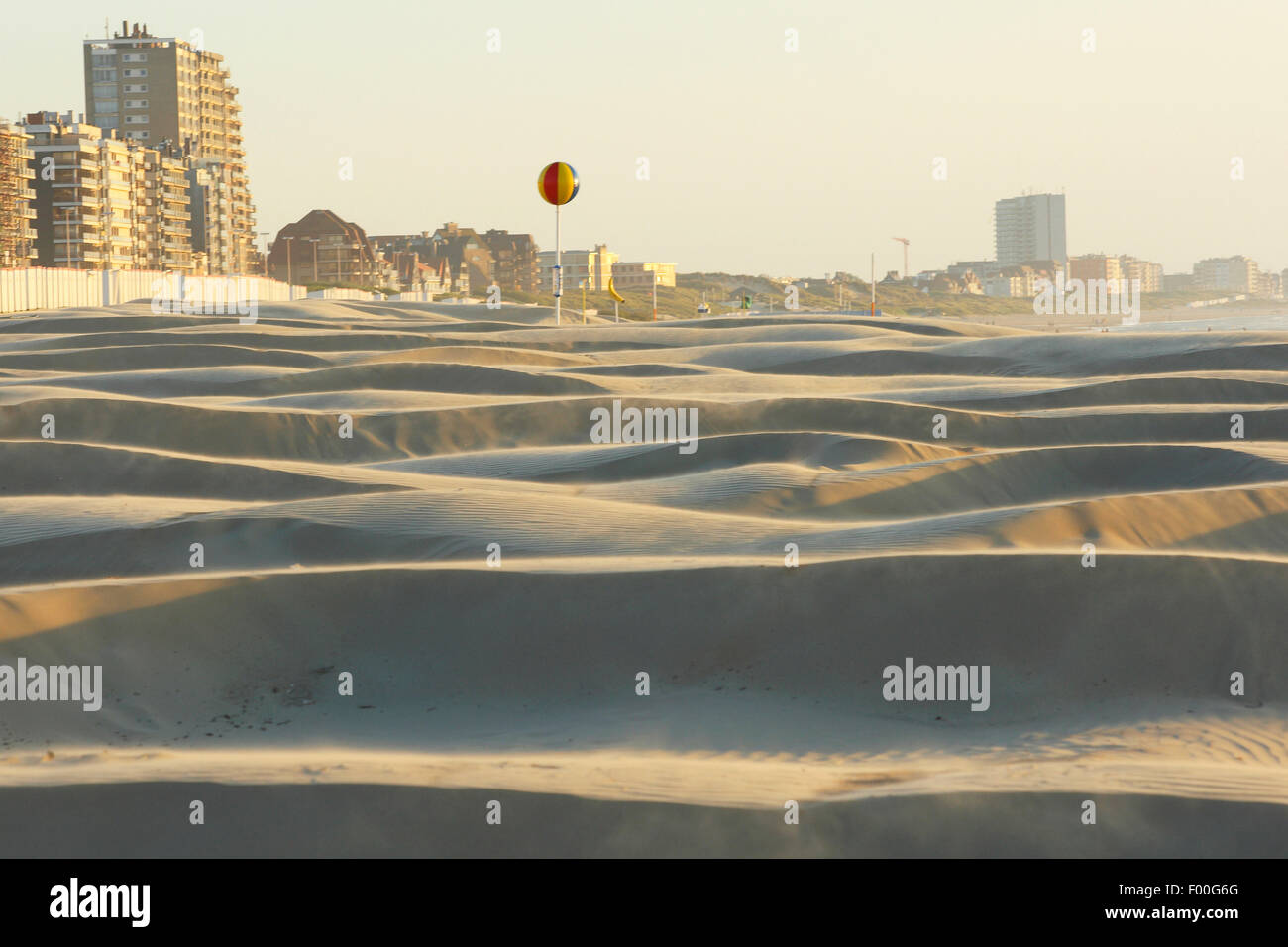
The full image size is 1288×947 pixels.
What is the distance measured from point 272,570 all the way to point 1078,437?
6916mm

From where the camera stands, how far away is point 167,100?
114 m

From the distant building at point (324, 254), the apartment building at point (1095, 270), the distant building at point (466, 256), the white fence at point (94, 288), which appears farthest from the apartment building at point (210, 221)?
the apartment building at point (1095, 270)

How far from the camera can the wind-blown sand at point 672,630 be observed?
4.29 meters

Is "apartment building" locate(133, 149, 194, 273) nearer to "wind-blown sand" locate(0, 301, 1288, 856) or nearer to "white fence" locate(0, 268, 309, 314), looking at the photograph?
"white fence" locate(0, 268, 309, 314)

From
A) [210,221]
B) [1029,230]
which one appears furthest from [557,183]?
[1029,230]

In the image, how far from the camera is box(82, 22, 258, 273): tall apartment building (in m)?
113

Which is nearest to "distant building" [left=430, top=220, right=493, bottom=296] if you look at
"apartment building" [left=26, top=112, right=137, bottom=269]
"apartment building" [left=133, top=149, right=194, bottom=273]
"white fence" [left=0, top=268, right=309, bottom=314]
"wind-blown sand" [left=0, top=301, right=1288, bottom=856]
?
"apartment building" [left=133, top=149, right=194, bottom=273]

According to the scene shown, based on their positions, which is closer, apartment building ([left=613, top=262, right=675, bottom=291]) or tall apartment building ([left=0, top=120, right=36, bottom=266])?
tall apartment building ([left=0, top=120, right=36, bottom=266])

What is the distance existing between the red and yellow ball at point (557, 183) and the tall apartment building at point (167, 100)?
91.6 metres

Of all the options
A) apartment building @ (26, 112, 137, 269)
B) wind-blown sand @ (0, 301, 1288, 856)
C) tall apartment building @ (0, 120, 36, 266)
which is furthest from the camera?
apartment building @ (26, 112, 137, 269)

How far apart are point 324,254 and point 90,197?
29.3 metres

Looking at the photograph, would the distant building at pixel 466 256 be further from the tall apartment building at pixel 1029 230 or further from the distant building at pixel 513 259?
the tall apartment building at pixel 1029 230

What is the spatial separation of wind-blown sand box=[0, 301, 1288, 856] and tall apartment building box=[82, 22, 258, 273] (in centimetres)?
10685
